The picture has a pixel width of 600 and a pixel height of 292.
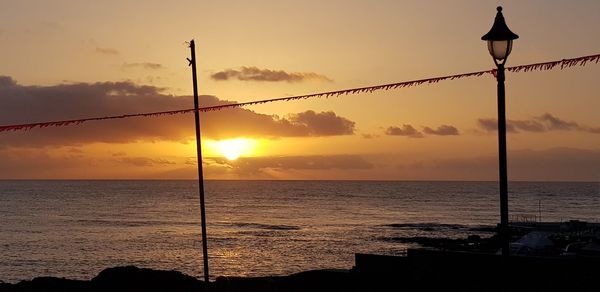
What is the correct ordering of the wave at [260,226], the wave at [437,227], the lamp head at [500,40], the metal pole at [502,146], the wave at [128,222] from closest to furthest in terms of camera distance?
the metal pole at [502,146] < the lamp head at [500,40] < the wave at [437,227] < the wave at [260,226] < the wave at [128,222]

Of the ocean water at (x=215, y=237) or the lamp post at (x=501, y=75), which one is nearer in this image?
the lamp post at (x=501, y=75)

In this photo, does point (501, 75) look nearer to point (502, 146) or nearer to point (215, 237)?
point (502, 146)

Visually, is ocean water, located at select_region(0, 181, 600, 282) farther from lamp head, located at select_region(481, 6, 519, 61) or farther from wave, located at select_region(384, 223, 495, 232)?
lamp head, located at select_region(481, 6, 519, 61)

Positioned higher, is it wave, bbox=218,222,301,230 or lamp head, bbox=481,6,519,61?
lamp head, bbox=481,6,519,61

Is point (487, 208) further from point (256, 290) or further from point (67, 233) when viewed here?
point (256, 290)

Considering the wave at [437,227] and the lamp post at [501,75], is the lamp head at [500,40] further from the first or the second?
the wave at [437,227]

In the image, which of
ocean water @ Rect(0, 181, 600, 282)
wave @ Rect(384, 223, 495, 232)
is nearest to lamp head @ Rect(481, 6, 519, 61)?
ocean water @ Rect(0, 181, 600, 282)

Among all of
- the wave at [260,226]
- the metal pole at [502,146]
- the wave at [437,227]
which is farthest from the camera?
the wave at [260,226]

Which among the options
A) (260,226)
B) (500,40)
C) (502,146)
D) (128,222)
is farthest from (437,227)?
(500,40)

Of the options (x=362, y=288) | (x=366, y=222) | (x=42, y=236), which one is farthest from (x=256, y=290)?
(x=366, y=222)

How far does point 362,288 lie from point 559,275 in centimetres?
493

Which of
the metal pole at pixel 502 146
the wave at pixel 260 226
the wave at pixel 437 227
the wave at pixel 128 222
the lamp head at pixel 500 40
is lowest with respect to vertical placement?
the wave at pixel 437 227

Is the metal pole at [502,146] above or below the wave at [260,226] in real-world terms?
above

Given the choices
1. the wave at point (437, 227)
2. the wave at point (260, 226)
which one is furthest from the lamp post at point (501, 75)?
the wave at point (260, 226)
